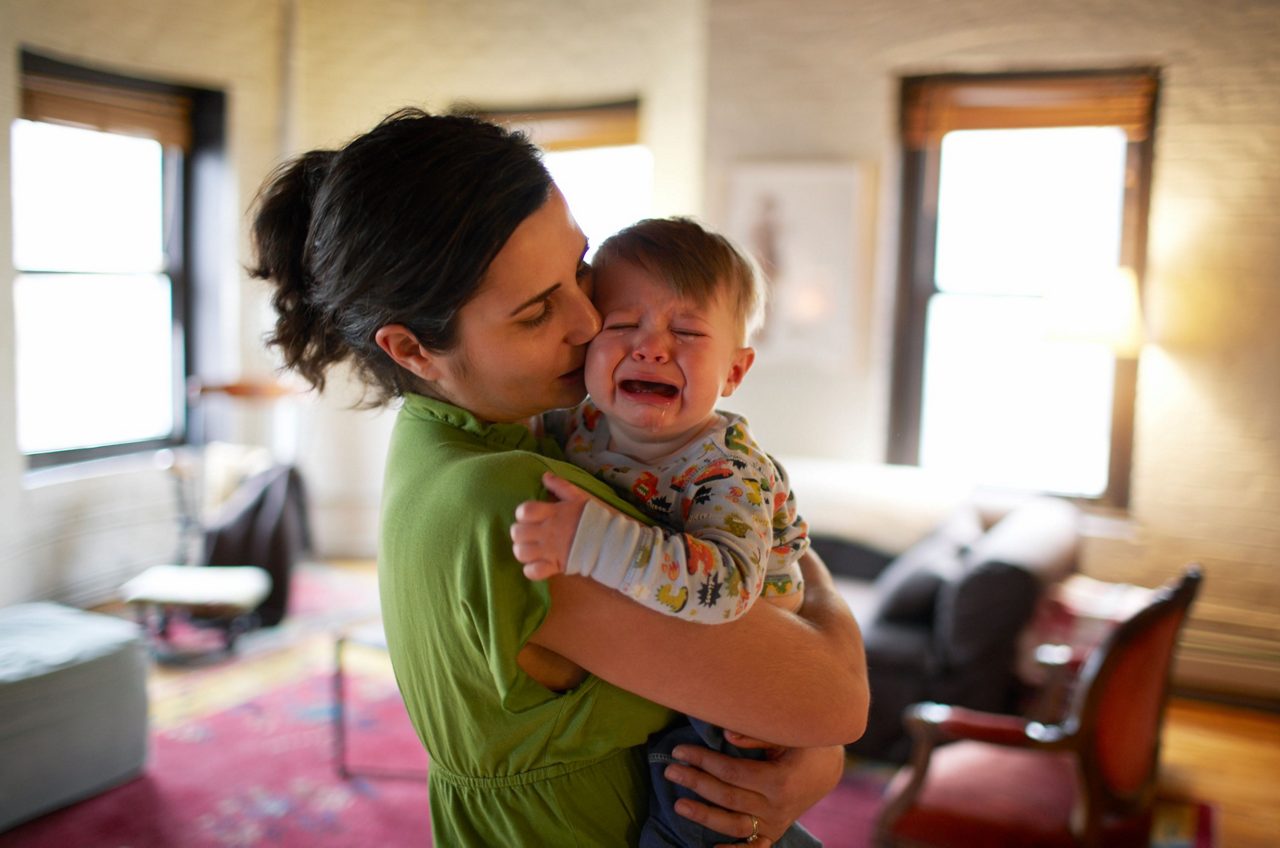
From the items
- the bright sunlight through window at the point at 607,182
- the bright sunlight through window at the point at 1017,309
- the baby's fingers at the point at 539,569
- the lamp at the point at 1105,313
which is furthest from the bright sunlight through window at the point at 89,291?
the baby's fingers at the point at 539,569

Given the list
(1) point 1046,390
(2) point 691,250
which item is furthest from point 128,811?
(1) point 1046,390

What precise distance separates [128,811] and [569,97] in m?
4.31

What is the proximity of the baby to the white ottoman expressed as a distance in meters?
2.90

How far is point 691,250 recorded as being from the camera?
132cm

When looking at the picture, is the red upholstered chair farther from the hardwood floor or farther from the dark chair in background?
the hardwood floor

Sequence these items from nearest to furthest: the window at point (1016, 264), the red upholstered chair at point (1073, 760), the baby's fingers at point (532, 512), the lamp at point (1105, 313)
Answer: the baby's fingers at point (532, 512), the red upholstered chair at point (1073, 760), the lamp at point (1105, 313), the window at point (1016, 264)

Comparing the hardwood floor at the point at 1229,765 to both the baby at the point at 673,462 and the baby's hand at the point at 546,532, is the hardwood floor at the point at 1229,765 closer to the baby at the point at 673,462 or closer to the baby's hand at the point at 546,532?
the baby at the point at 673,462

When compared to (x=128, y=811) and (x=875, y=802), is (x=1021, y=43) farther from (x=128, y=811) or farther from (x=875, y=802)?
(x=128, y=811)

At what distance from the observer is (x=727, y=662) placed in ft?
3.48

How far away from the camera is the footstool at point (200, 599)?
4887 millimetres

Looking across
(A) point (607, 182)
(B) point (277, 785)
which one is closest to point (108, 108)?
(A) point (607, 182)

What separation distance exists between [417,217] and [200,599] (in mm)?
4297

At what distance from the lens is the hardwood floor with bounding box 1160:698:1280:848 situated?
3.59m

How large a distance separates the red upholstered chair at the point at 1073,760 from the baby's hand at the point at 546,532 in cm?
192
